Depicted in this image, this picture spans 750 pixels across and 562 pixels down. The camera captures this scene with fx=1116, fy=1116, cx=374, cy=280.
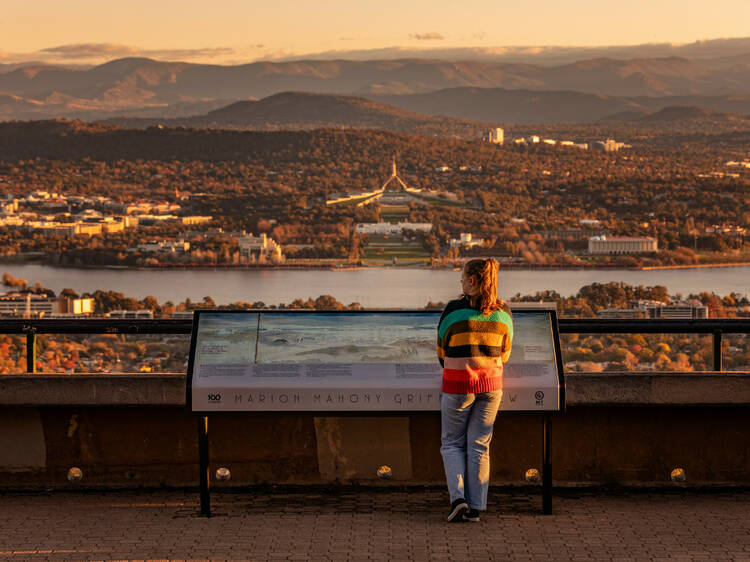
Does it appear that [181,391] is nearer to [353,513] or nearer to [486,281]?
[353,513]

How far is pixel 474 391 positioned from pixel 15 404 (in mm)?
2812

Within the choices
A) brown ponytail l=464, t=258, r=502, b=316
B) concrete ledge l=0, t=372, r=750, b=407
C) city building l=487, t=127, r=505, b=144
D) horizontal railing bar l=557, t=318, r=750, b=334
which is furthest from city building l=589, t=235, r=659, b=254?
brown ponytail l=464, t=258, r=502, b=316

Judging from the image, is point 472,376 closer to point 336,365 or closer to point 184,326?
point 336,365

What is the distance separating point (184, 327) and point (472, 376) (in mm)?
1978

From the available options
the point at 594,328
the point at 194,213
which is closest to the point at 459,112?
the point at 194,213

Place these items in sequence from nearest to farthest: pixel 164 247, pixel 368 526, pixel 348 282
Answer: pixel 368 526 → pixel 348 282 → pixel 164 247

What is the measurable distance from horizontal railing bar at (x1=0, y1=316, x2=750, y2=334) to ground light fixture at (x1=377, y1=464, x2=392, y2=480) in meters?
1.36

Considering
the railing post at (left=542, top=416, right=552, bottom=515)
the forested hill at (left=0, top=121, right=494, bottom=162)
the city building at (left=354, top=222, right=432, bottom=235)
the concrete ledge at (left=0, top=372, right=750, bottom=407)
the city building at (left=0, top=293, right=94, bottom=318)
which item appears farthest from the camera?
the forested hill at (left=0, top=121, right=494, bottom=162)

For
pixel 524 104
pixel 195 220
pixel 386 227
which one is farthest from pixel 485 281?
pixel 524 104

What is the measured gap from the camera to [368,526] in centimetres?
601

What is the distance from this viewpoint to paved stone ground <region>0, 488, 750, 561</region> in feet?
18.2

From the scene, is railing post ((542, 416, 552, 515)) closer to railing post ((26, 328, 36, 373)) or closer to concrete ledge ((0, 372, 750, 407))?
concrete ledge ((0, 372, 750, 407))

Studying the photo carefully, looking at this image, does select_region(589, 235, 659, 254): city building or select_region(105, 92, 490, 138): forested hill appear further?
select_region(105, 92, 490, 138): forested hill

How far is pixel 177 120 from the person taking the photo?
118 m
